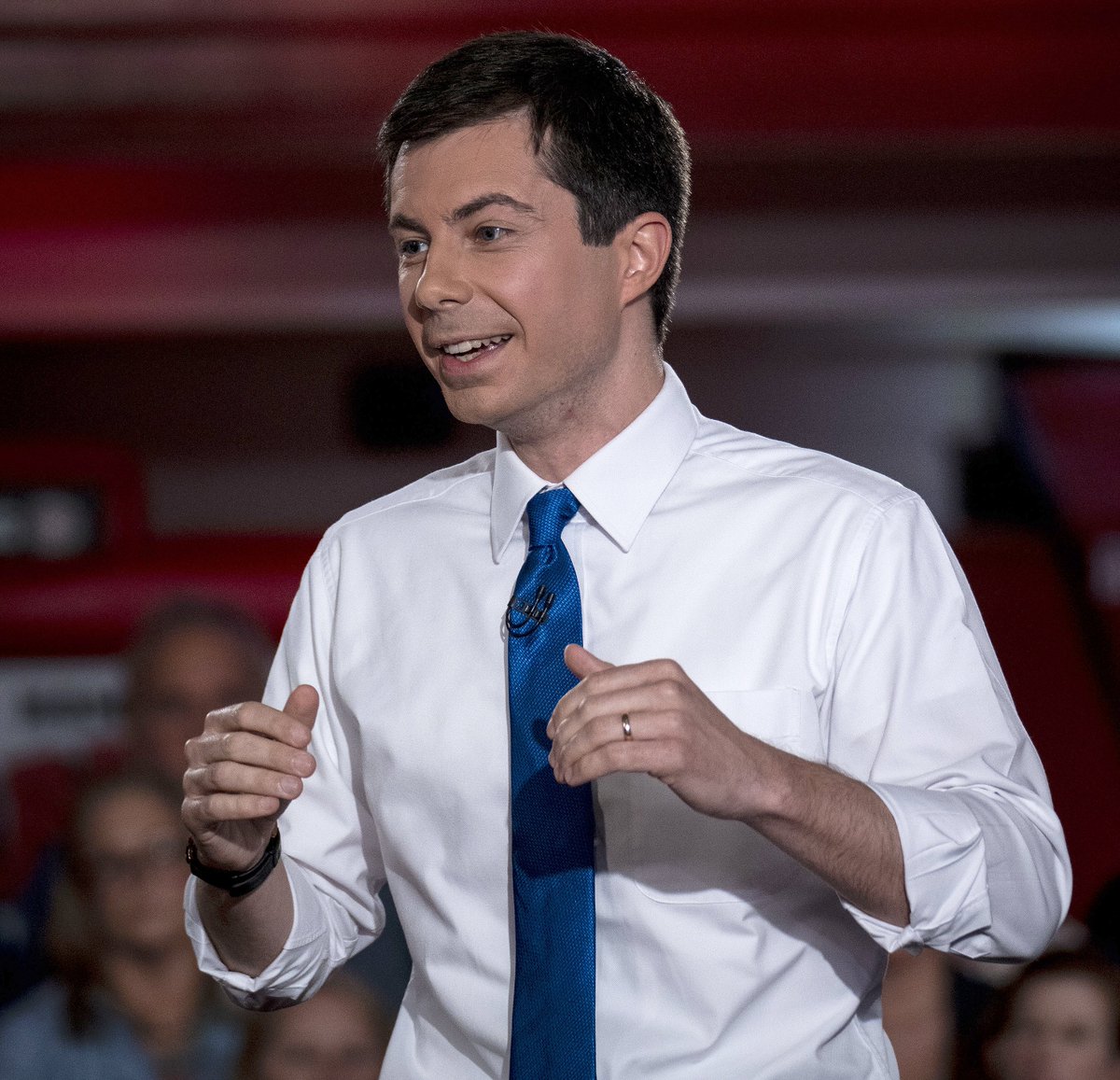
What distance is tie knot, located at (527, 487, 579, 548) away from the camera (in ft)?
3.86

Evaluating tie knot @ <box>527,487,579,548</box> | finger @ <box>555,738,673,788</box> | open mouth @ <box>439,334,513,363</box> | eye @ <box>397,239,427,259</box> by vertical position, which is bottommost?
finger @ <box>555,738,673,788</box>

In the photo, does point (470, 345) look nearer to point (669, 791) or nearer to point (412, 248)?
point (412, 248)

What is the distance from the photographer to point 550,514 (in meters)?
1.18

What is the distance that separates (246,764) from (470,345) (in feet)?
1.28

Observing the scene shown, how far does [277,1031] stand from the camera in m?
2.55

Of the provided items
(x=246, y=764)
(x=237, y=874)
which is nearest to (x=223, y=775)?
(x=246, y=764)

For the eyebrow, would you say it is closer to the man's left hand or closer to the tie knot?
the tie knot

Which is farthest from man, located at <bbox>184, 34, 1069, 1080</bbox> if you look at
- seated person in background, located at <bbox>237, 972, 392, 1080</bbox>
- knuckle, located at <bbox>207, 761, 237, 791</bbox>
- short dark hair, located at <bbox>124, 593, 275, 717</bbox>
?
short dark hair, located at <bbox>124, 593, 275, 717</bbox>

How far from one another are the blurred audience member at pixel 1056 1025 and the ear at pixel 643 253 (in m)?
1.77

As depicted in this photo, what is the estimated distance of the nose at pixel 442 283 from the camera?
1.14m

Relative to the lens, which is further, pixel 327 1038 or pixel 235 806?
pixel 327 1038

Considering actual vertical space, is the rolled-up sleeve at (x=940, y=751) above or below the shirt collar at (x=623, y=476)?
below

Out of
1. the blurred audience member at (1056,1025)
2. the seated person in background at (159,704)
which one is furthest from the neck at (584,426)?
the seated person in background at (159,704)

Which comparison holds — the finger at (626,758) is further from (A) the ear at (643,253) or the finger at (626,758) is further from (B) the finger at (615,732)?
(A) the ear at (643,253)
